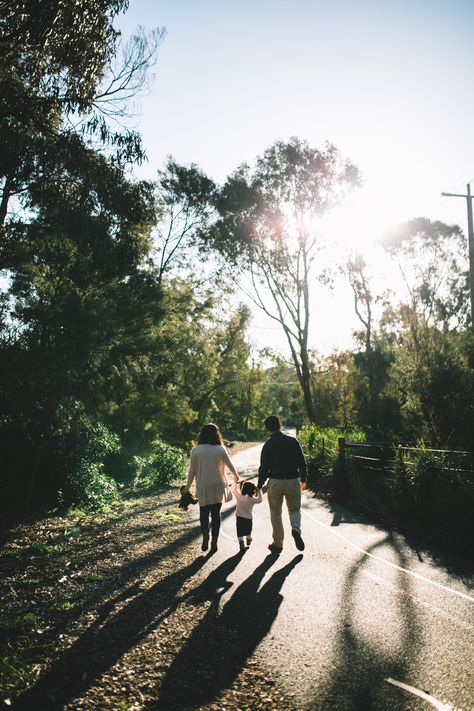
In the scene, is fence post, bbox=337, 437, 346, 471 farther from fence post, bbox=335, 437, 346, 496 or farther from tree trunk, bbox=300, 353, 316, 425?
tree trunk, bbox=300, 353, 316, 425


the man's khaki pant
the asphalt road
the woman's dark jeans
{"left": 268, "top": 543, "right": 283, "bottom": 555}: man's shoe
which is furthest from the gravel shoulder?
the man's khaki pant

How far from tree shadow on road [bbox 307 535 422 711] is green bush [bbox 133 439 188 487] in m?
12.6

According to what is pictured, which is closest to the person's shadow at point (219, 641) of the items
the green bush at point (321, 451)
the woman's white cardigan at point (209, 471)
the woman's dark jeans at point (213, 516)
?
the woman's dark jeans at point (213, 516)

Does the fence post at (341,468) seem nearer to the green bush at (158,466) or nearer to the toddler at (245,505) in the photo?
the toddler at (245,505)

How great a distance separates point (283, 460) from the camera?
6.97 m

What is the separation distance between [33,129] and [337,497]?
38.5ft

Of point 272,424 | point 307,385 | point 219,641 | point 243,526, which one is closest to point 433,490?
point 272,424

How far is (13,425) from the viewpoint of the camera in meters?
10.7

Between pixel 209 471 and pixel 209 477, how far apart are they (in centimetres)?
9

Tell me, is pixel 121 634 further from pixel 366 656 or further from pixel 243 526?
pixel 243 526

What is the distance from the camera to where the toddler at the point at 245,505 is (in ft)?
23.6

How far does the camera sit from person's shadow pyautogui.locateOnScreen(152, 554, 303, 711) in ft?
10.9

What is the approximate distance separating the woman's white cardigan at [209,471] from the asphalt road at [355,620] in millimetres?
970

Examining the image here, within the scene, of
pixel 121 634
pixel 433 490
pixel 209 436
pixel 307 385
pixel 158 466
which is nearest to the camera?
pixel 121 634
